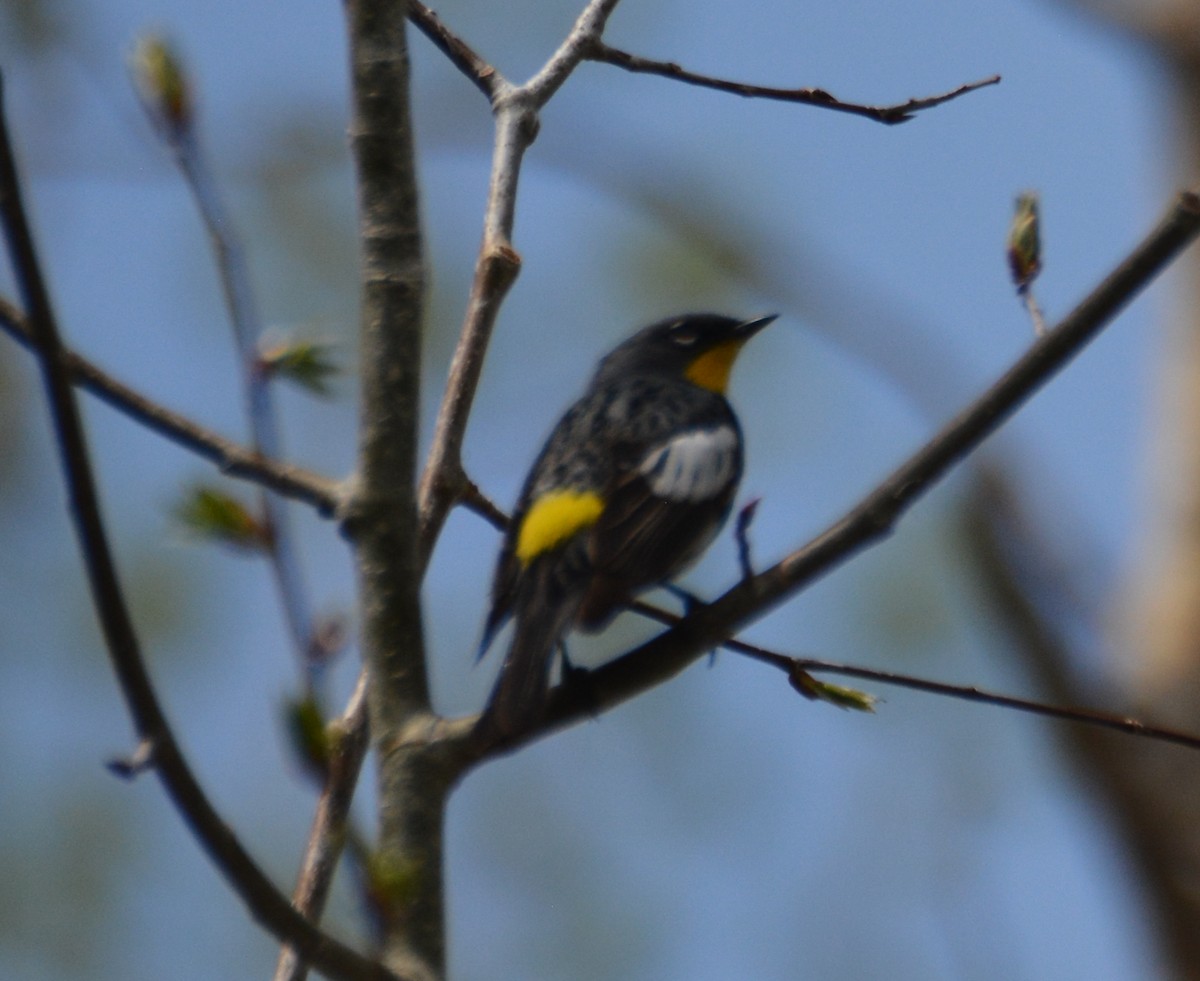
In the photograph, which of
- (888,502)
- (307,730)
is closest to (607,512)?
(888,502)

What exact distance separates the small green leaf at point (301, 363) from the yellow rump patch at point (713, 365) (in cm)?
304

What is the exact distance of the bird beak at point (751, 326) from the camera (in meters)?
4.97

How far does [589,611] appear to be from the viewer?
124 inches

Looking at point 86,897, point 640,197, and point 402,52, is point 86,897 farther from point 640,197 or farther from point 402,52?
point 402,52

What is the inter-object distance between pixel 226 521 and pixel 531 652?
40.2 inches

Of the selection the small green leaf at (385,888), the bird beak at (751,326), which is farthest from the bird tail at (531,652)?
the bird beak at (751,326)

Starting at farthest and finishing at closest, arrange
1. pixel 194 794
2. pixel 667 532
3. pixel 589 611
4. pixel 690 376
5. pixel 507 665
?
pixel 690 376, pixel 667 532, pixel 589 611, pixel 507 665, pixel 194 794

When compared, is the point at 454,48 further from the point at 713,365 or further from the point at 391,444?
the point at 713,365

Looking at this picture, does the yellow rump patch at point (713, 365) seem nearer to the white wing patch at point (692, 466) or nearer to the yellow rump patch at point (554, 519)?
the white wing patch at point (692, 466)

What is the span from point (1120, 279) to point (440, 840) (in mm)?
1161

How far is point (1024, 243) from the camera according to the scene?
105 inches

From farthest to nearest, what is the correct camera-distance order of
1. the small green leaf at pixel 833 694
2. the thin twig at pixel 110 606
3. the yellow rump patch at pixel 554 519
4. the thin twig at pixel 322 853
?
the yellow rump patch at pixel 554 519 → the small green leaf at pixel 833 694 → the thin twig at pixel 322 853 → the thin twig at pixel 110 606

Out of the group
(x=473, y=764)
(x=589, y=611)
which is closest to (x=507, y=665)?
(x=589, y=611)

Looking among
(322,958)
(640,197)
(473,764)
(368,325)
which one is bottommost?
(322,958)
